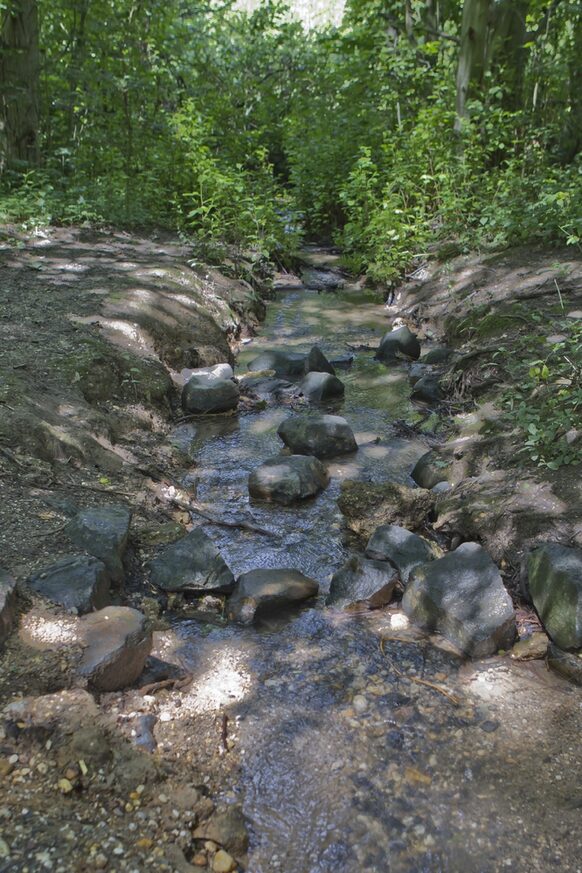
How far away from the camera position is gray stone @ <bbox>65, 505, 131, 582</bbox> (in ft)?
10.1

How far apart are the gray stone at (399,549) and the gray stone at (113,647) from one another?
147 centimetres

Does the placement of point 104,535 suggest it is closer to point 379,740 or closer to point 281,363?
point 379,740

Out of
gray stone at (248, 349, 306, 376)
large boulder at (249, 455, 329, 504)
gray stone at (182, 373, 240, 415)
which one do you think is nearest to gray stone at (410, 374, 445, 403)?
gray stone at (248, 349, 306, 376)

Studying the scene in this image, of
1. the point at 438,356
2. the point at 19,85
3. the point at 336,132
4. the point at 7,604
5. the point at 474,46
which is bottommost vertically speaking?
the point at 7,604

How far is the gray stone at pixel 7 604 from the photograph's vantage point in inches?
93.2

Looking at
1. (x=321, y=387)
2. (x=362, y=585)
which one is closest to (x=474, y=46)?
(x=321, y=387)

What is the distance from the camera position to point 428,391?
19.9 feet

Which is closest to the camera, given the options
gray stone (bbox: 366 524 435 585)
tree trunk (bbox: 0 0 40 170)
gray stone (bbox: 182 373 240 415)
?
gray stone (bbox: 366 524 435 585)

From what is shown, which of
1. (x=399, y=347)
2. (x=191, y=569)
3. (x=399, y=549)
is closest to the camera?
(x=191, y=569)

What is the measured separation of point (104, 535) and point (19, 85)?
9953 millimetres

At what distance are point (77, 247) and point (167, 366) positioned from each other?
12.0 ft

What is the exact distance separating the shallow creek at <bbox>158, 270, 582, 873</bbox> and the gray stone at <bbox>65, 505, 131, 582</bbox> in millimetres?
433

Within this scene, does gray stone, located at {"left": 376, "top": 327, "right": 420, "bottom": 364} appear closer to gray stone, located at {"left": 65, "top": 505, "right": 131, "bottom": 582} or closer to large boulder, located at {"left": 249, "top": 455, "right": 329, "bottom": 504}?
large boulder, located at {"left": 249, "top": 455, "right": 329, "bottom": 504}

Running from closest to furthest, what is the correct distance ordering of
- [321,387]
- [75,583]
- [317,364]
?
[75,583], [321,387], [317,364]
